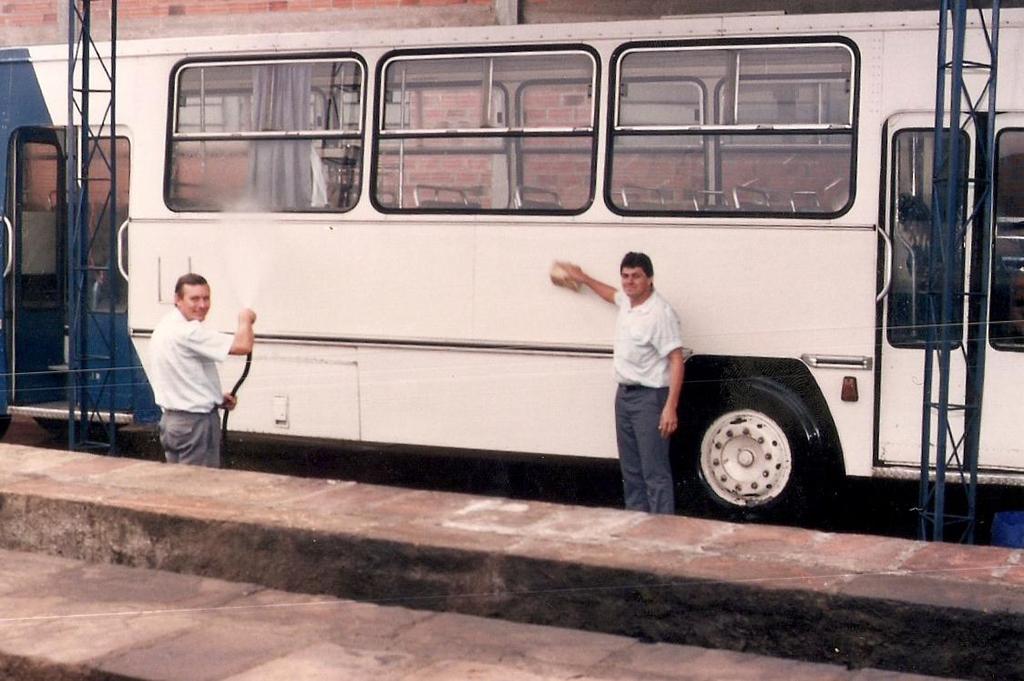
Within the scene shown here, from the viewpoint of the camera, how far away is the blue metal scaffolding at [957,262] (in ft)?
26.1

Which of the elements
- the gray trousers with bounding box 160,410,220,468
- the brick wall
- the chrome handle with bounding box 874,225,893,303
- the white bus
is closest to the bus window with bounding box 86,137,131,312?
the white bus

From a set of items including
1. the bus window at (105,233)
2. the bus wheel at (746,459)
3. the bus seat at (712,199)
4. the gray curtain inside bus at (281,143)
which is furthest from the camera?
the bus window at (105,233)

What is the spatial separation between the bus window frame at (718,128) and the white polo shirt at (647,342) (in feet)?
2.64

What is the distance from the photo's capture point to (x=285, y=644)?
4.84 metres

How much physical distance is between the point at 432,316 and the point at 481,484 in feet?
5.11

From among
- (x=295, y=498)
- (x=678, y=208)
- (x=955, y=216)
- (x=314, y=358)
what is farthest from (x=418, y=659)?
(x=314, y=358)

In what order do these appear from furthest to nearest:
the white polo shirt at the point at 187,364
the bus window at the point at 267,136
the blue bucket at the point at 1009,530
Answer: the bus window at the point at 267,136 < the white polo shirt at the point at 187,364 < the blue bucket at the point at 1009,530

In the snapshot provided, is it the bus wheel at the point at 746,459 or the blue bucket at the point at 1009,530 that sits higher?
the bus wheel at the point at 746,459

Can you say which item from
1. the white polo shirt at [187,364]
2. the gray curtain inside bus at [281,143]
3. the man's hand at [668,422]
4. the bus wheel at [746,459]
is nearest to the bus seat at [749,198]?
the bus wheel at [746,459]

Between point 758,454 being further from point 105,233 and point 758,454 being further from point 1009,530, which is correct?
point 105,233

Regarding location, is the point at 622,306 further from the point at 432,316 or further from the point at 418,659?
the point at 418,659

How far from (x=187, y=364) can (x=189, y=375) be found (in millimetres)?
60

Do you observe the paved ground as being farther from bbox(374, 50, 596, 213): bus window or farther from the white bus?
bbox(374, 50, 596, 213): bus window

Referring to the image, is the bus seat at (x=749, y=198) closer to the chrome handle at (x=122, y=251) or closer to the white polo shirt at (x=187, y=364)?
the white polo shirt at (x=187, y=364)
